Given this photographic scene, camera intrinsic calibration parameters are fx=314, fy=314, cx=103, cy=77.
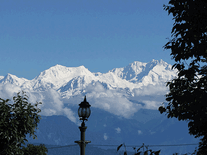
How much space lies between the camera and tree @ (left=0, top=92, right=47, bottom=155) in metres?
17.2

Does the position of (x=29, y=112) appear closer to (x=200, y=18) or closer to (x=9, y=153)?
(x=9, y=153)

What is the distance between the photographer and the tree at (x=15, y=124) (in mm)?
17208

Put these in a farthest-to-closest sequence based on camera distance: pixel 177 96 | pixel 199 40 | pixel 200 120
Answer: pixel 177 96 < pixel 200 120 < pixel 199 40

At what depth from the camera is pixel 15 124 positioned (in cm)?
1783

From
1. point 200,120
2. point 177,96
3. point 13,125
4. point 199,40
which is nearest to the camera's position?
point 199,40

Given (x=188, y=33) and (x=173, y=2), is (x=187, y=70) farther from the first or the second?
(x=173, y=2)

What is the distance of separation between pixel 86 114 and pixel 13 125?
645 cm

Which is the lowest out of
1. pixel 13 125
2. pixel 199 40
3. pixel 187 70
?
pixel 13 125

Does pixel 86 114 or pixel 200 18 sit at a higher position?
pixel 200 18

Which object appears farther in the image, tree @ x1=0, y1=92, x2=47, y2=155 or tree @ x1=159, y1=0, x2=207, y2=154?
tree @ x1=0, y1=92, x2=47, y2=155

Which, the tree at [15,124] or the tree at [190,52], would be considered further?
the tree at [15,124]

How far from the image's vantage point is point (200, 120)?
49.1ft

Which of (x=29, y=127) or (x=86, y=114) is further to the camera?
(x=29, y=127)

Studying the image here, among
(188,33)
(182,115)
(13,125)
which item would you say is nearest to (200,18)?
(188,33)
